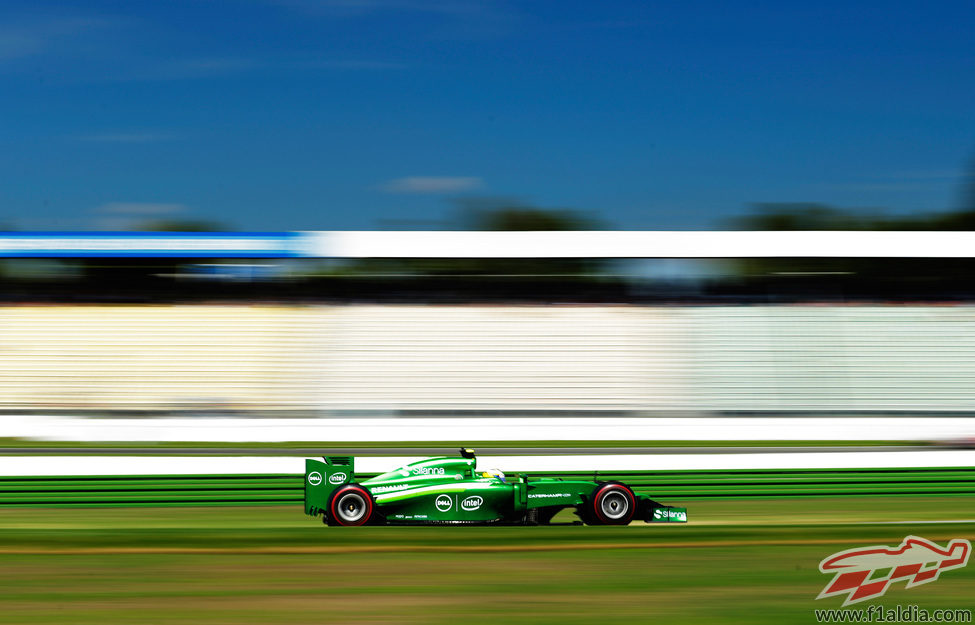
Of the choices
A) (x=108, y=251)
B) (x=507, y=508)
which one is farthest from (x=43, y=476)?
(x=108, y=251)

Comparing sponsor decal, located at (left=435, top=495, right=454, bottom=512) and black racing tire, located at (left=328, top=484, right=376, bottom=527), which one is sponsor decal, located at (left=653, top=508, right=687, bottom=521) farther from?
black racing tire, located at (left=328, top=484, right=376, bottom=527)

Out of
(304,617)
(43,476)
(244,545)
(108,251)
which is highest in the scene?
(108,251)

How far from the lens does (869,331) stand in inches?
808

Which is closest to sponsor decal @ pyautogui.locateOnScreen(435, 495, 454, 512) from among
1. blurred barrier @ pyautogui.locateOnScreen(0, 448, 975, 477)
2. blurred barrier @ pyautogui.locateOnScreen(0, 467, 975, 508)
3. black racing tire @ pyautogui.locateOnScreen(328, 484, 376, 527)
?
black racing tire @ pyautogui.locateOnScreen(328, 484, 376, 527)

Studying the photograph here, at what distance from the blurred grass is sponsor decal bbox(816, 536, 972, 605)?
118 mm

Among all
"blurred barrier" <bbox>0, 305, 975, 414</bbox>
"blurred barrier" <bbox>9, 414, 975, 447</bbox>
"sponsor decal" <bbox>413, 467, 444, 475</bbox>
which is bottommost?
"sponsor decal" <bbox>413, 467, 444, 475</bbox>

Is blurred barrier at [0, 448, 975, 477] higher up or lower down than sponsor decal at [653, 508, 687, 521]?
higher up

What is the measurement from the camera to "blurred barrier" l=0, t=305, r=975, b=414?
1941 cm

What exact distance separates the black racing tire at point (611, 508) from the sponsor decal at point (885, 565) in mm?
1619

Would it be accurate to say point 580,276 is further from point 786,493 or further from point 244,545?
point 244,545

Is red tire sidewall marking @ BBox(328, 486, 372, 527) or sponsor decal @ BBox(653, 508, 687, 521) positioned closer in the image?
red tire sidewall marking @ BBox(328, 486, 372, 527)

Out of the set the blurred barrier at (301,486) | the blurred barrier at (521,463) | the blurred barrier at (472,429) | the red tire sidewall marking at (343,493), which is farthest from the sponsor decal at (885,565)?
the blurred barrier at (472,429)

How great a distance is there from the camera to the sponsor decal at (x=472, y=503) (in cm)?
739

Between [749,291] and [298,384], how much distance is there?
1019 cm
